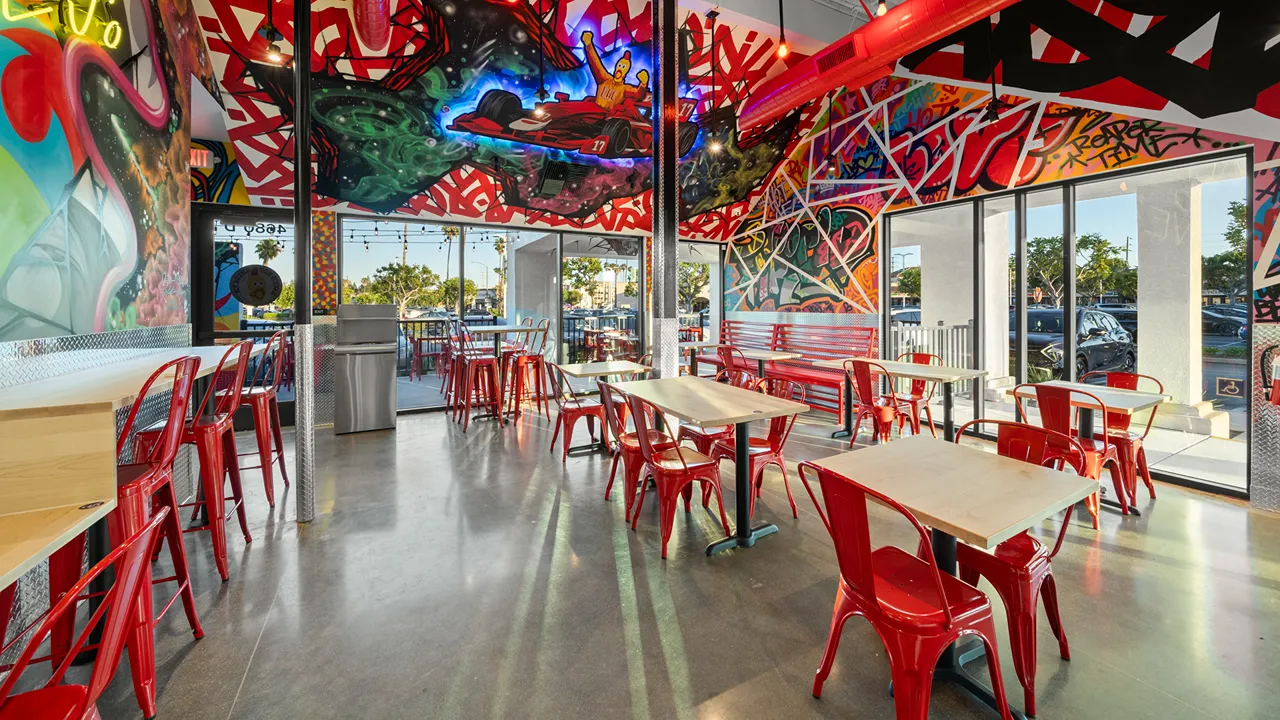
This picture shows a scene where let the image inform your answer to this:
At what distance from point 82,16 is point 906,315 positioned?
294 inches

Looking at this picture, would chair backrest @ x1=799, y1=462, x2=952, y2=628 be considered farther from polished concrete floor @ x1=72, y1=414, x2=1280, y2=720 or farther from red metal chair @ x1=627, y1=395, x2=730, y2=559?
red metal chair @ x1=627, y1=395, x2=730, y2=559

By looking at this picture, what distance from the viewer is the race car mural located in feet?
18.4

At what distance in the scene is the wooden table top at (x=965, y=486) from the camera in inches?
63.6

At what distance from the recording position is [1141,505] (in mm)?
3809

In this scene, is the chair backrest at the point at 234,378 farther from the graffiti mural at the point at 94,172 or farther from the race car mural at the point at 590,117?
the race car mural at the point at 590,117

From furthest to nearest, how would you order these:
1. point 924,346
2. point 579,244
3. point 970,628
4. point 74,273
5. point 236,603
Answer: point 579,244, point 924,346, point 74,273, point 236,603, point 970,628

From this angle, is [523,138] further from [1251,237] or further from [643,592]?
[1251,237]

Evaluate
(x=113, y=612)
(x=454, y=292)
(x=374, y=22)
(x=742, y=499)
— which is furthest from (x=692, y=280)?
(x=113, y=612)

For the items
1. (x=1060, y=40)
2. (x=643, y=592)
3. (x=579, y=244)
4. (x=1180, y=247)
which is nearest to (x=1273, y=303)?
(x=1180, y=247)

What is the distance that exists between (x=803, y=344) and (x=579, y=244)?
363cm

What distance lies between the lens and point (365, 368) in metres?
6.14

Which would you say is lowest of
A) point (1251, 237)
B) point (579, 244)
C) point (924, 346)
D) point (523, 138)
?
point (924, 346)

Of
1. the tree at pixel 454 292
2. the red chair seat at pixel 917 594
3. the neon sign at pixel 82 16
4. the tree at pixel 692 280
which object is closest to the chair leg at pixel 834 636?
the red chair seat at pixel 917 594

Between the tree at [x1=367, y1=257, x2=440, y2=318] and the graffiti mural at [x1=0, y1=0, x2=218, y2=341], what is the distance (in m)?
2.39
